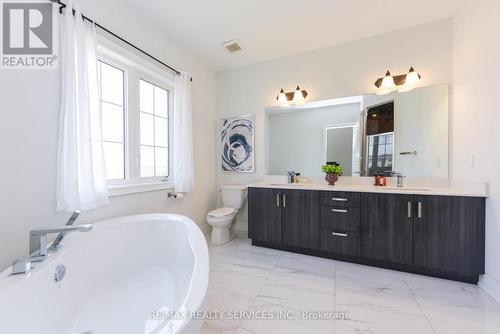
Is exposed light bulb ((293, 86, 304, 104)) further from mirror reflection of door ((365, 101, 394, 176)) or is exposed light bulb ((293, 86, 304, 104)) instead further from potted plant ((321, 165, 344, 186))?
potted plant ((321, 165, 344, 186))

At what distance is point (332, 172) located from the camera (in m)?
2.67

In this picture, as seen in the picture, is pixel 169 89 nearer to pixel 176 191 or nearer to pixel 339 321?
pixel 176 191

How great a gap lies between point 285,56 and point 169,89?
1.66 m

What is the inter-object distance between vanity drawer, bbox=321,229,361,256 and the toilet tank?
1.18 meters

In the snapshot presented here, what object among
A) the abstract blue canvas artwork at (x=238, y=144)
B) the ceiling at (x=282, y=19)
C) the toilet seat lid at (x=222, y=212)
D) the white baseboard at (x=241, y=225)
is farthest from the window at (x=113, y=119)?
the white baseboard at (x=241, y=225)

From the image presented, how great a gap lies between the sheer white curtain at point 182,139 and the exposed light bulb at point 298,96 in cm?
142

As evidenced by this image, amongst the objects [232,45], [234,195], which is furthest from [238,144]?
[232,45]

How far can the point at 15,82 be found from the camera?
4.42ft

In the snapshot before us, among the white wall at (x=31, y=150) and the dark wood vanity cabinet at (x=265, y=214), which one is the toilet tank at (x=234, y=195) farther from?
the white wall at (x=31, y=150)

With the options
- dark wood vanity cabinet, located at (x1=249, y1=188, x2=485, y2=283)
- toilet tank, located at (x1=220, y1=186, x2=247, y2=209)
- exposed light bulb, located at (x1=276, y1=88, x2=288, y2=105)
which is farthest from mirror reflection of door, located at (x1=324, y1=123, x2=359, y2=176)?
toilet tank, located at (x1=220, y1=186, x2=247, y2=209)

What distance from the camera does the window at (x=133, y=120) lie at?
6.63 feet

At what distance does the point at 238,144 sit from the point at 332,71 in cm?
162

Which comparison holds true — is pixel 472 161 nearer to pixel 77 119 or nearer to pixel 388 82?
pixel 388 82

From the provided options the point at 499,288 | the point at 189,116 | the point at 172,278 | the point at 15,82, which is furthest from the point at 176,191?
the point at 499,288
